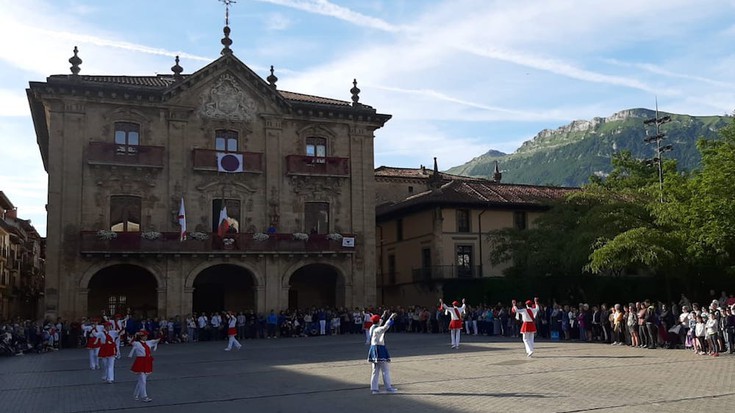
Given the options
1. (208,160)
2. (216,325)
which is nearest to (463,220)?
(208,160)

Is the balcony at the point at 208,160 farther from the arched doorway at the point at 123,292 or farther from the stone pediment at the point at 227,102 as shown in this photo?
the arched doorway at the point at 123,292

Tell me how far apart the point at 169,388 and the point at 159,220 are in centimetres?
2287

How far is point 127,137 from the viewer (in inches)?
1554

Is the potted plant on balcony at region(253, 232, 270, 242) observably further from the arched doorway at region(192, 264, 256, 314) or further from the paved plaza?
the paved plaza

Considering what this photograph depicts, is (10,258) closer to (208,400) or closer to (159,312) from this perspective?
(159,312)

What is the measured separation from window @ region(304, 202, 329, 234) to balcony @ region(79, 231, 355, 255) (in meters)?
1.45

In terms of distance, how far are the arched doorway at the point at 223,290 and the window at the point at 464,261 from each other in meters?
13.5

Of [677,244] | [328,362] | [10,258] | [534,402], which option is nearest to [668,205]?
[677,244]

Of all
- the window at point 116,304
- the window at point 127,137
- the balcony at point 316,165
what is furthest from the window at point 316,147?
the window at point 116,304

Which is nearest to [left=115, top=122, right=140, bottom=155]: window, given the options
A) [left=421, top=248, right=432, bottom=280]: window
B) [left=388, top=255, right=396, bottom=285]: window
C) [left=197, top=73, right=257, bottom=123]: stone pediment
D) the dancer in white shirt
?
[left=197, top=73, right=257, bottom=123]: stone pediment

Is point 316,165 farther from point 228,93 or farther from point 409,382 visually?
point 409,382

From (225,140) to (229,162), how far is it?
1.52 meters

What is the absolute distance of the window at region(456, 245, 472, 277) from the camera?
47.9 m

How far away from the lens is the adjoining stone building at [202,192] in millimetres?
37594
